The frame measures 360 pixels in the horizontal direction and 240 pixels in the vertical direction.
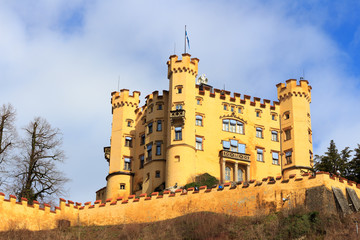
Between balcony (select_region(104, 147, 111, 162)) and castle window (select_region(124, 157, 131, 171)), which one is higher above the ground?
balcony (select_region(104, 147, 111, 162))

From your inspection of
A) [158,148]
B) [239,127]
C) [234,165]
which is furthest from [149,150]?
[239,127]

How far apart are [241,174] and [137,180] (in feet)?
35.8

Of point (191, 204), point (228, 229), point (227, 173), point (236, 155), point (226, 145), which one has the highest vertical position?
point (226, 145)

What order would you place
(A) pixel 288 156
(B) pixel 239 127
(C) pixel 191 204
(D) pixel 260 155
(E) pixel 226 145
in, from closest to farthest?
(C) pixel 191 204 < (E) pixel 226 145 < (A) pixel 288 156 < (D) pixel 260 155 < (B) pixel 239 127

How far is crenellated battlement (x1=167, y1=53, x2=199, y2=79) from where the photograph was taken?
65375 mm

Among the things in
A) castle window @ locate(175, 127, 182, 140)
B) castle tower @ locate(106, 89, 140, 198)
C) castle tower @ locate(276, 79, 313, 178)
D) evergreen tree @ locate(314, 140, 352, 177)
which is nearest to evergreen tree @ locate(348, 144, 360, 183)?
evergreen tree @ locate(314, 140, 352, 177)

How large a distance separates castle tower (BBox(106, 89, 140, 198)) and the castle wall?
1296 centimetres

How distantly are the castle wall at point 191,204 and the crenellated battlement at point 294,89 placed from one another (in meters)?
21.0

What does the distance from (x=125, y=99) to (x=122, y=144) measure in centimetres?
551

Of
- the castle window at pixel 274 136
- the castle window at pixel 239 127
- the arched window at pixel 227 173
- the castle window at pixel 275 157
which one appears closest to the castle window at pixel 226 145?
the arched window at pixel 227 173

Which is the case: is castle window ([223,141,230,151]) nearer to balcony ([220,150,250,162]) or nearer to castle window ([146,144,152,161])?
balcony ([220,150,250,162])

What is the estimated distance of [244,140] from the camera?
66.0 m

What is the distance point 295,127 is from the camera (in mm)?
66375

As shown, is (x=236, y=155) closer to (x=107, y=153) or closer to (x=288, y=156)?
(x=288, y=156)
